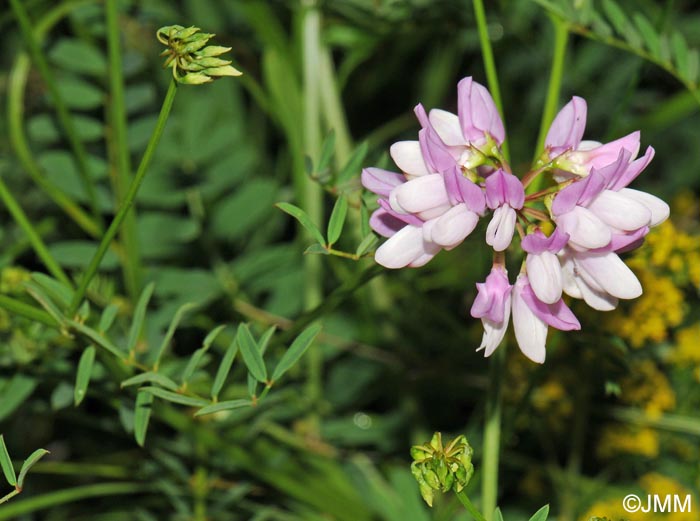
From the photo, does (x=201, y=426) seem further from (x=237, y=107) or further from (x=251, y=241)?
(x=237, y=107)

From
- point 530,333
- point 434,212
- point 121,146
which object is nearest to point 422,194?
point 434,212

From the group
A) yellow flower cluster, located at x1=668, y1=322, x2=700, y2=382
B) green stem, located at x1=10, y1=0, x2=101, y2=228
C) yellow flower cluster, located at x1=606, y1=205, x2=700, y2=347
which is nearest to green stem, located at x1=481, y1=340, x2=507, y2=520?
yellow flower cluster, located at x1=606, y1=205, x2=700, y2=347

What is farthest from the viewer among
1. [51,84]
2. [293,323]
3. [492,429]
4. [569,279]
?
[293,323]

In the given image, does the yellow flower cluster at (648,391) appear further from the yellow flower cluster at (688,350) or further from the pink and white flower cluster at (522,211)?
the pink and white flower cluster at (522,211)

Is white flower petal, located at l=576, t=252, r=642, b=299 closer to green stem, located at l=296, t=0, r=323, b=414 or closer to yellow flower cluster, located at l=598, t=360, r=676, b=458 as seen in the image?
yellow flower cluster, located at l=598, t=360, r=676, b=458

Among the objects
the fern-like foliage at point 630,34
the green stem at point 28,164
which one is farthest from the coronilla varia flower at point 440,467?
the green stem at point 28,164

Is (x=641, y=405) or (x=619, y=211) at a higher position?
(x=619, y=211)

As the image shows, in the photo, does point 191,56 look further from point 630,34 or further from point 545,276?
point 630,34
